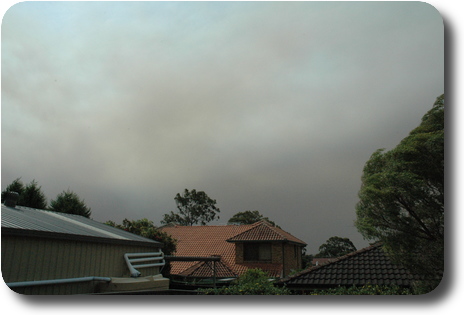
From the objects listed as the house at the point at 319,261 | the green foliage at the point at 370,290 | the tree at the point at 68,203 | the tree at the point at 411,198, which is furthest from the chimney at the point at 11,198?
the tree at the point at 411,198

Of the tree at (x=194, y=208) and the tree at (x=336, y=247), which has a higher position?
the tree at (x=194, y=208)

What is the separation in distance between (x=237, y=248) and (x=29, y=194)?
2186 millimetres

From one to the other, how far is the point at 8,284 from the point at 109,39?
2.59 m

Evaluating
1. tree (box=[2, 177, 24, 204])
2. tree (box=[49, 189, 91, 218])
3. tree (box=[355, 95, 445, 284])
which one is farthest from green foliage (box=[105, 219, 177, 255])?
tree (box=[355, 95, 445, 284])

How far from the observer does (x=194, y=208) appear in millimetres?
3916

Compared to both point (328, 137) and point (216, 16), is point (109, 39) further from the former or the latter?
point (328, 137)

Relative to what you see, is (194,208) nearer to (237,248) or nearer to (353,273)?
(237,248)

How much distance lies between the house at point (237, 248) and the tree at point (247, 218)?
45mm

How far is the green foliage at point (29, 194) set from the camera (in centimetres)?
375

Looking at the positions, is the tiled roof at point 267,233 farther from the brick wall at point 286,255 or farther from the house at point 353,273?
the house at point 353,273

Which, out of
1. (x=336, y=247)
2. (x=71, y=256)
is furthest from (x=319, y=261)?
(x=71, y=256)

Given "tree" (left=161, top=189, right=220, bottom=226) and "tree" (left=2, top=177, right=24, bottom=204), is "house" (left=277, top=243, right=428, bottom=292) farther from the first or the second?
"tree" (left=2, top=177, right=24, bottom=204)

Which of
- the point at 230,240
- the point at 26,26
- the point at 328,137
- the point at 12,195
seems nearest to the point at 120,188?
the point at 12,195

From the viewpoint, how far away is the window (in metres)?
4.02
